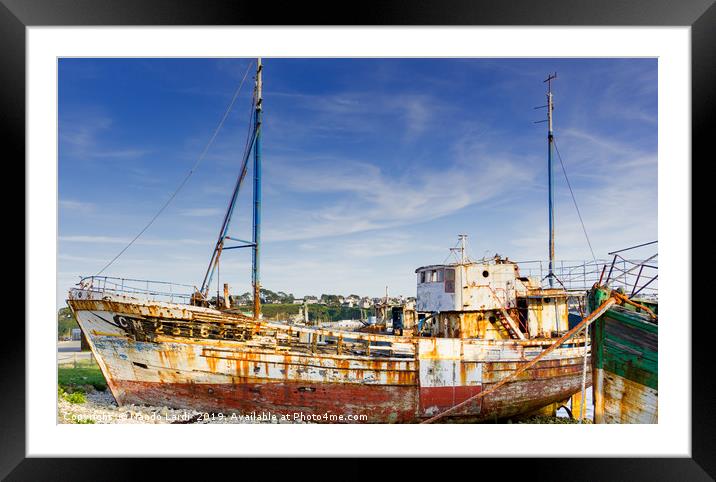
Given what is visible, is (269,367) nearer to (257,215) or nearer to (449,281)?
(257,215)

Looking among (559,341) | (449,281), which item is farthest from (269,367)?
(559,341)

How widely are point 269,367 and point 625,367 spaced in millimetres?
4579

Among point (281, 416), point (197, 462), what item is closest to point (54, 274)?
point (197, 462)

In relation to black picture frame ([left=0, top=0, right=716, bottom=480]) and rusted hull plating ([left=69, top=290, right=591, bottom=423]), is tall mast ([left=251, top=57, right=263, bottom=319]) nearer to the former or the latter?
rusted hull plating ([left=69, top=290, right=591, bottom=423])

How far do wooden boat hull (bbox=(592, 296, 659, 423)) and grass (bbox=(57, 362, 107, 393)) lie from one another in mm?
6843

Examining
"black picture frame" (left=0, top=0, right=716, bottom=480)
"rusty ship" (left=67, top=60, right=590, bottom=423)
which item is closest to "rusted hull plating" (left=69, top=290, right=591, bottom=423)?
"rusty ship" (left=67, top=60, right=590, bottom=423)

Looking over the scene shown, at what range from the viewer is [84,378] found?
5.55m

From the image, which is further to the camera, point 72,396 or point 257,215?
point 257,215

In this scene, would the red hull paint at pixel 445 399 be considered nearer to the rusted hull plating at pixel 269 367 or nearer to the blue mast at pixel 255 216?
the rusted hull plating at pixel 269 367

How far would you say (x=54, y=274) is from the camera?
12.4 ft

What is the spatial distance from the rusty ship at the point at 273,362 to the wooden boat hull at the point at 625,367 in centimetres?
42

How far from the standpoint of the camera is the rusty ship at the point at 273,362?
209 inches
